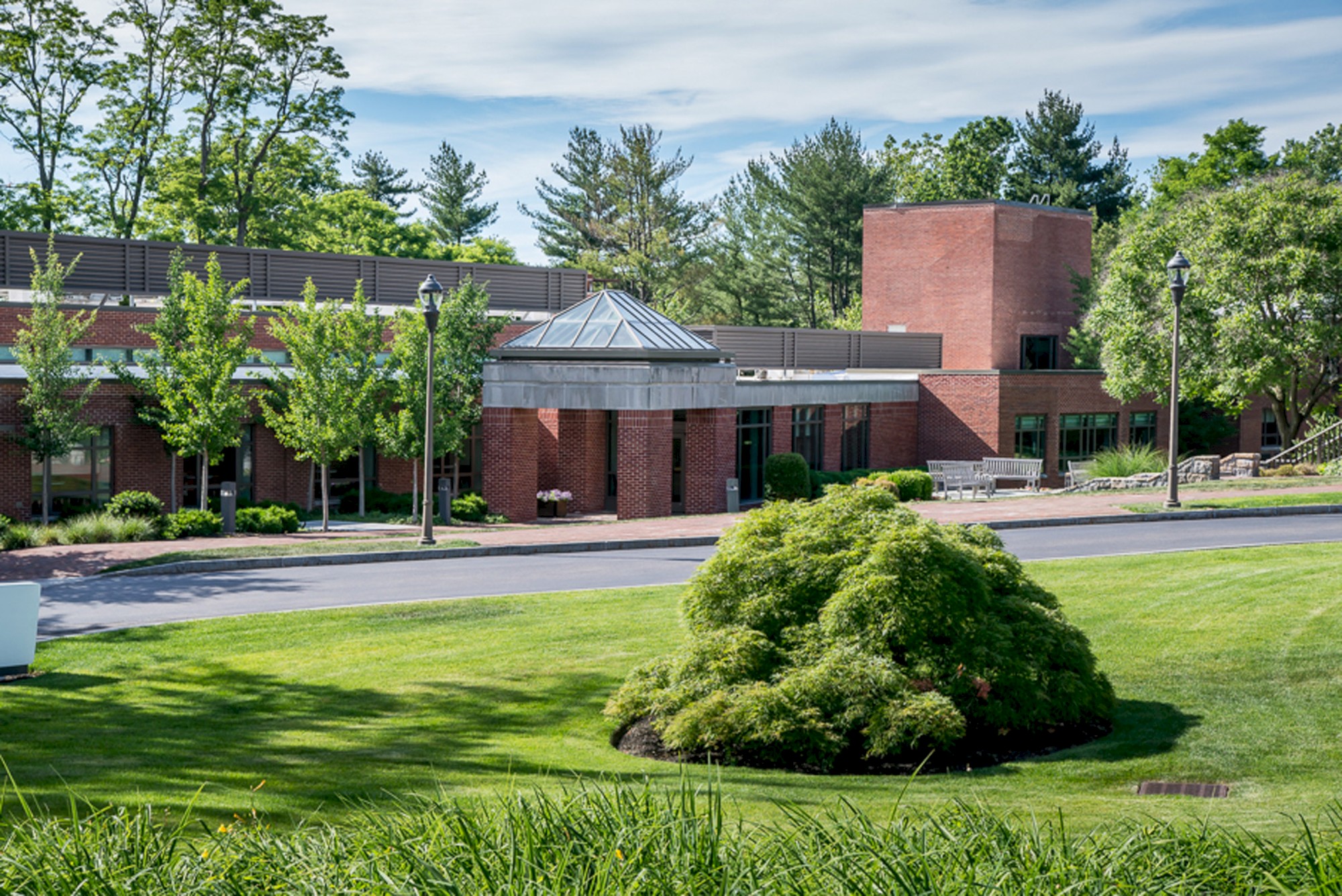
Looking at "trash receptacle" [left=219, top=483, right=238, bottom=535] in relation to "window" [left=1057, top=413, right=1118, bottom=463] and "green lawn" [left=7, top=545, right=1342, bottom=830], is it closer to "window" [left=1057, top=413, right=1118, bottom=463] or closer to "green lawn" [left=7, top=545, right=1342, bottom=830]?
"green lawn" [left=7, top=545, right=1342, bottom=830]

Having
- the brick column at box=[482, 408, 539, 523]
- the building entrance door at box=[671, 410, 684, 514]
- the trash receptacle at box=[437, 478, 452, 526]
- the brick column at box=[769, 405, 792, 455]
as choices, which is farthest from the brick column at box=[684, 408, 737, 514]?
the trash receptacle at box=[437, 478, 452, 526]

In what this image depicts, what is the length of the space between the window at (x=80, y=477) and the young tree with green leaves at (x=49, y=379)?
0.58 m

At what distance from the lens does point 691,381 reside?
31922mm

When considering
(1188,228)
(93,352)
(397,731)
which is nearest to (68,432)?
(93,352)

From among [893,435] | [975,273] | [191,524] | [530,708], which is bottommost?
[530,708]

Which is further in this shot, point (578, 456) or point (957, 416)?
point (957, 416)

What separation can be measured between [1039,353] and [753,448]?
20503 millimetres

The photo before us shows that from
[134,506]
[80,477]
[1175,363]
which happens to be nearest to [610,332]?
[134,506]

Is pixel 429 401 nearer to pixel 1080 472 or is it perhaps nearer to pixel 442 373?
pixel 442 373

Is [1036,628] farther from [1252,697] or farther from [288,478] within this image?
[288,478]

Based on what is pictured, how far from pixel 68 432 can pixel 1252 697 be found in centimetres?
2566

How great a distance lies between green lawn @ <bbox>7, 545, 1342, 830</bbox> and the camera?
8.23 meters

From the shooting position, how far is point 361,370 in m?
31.0

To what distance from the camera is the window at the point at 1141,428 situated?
47031mm
